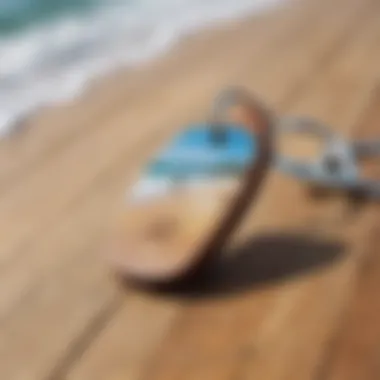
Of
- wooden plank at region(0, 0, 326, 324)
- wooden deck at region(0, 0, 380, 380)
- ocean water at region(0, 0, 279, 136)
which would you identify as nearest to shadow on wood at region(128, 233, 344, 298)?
wooden deck at region(0, 0, 380, 380)

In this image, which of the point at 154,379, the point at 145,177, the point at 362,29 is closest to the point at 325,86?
the point at 362,29

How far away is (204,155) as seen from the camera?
32.0 inches

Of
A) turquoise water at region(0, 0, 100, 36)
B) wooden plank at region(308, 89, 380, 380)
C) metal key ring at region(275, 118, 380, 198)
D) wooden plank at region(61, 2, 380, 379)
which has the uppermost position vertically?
wooden plank at region(61, 2, 380, 379)

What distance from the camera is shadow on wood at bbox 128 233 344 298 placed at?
28.9 inches

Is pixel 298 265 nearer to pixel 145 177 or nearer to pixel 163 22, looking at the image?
pixel 145 177

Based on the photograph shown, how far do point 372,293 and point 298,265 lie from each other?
74 mm

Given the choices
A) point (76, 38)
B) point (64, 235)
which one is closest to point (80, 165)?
point (64, 235)

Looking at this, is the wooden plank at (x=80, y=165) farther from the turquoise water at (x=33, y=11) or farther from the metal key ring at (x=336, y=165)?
the turquoise water at (x=33, y=11)

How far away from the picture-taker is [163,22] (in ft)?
5.49

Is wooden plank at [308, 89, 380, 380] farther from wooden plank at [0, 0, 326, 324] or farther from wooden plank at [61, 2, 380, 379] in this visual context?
wooden plank at [0, 0, 326, 324]

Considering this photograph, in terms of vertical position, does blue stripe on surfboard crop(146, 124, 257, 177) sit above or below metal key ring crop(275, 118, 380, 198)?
above

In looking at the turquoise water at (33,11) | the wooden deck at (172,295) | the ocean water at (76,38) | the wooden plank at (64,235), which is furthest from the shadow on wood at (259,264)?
the turquoise water at (33,11)

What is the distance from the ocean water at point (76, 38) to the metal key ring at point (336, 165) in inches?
15.1

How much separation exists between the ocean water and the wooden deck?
0.30 feet
